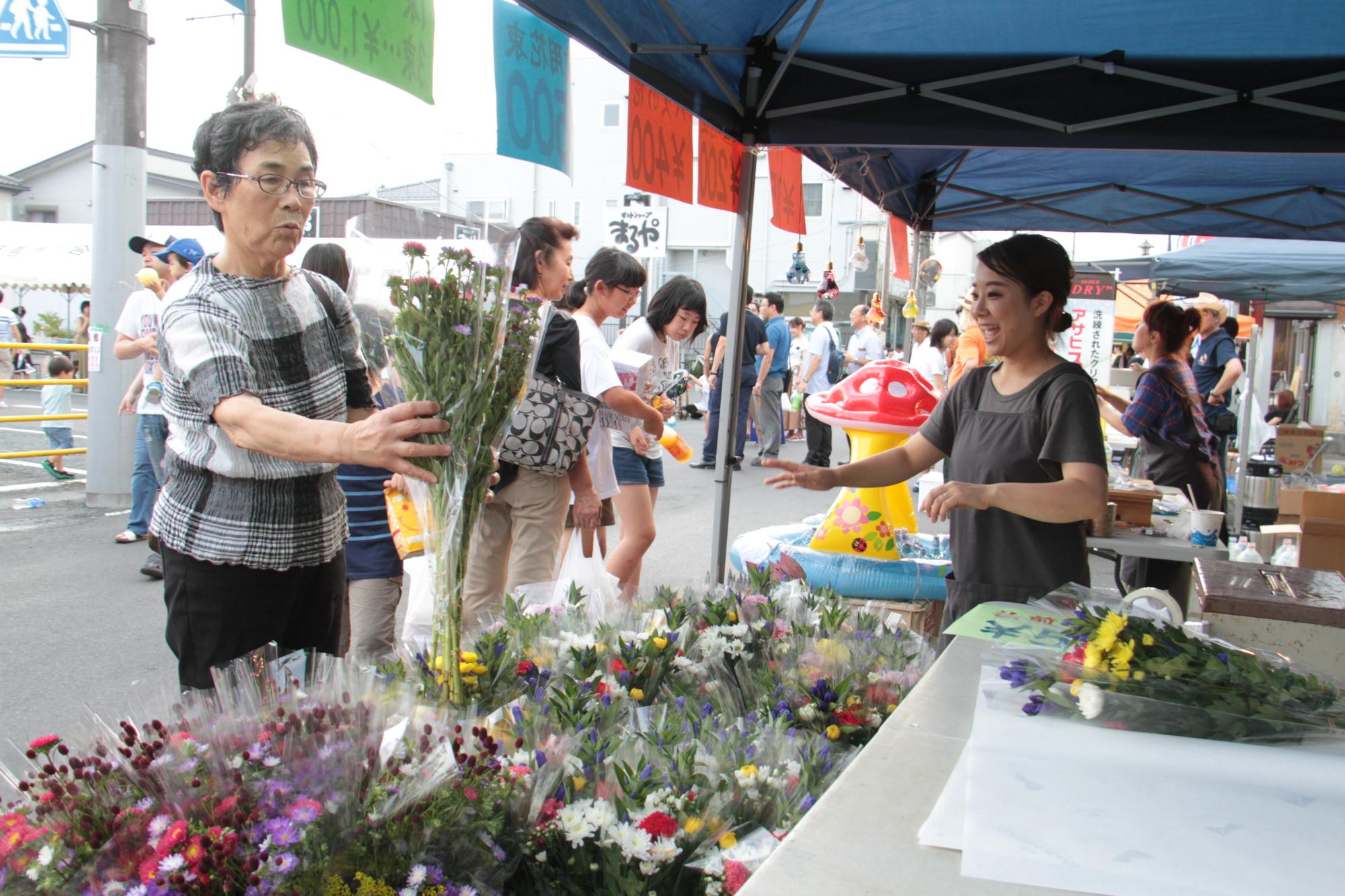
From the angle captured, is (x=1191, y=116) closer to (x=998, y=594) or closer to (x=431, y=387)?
(x=998, y=594)

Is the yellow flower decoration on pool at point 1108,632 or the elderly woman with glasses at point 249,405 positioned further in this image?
the elderly woman with glasses at point 249,405

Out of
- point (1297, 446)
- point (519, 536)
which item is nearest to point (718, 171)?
point (519, 536)

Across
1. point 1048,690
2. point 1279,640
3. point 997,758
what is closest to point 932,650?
point 1279,640

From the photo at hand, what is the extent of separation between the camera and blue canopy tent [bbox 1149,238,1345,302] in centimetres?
720

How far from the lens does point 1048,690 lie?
1271 millimetres

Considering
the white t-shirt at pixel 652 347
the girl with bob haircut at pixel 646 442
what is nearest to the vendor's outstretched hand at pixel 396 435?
the girl with bob haircut at pixel 646 442

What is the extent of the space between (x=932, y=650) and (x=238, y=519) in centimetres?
149

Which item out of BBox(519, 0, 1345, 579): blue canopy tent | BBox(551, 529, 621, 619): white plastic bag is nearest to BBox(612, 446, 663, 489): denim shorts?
BBox(551, 529, 621, 619): white plastic bag

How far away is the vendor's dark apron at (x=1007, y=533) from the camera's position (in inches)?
99.8

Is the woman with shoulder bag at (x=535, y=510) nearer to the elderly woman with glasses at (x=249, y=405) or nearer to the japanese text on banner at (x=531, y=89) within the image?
the japanese text on banner at (x=531, y=89)

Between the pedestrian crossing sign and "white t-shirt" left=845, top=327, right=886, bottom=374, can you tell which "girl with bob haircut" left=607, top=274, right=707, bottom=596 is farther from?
"white t-shirt" left=845, top=327, right=886, bottom=374

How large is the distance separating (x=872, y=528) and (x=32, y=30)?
20.0ft

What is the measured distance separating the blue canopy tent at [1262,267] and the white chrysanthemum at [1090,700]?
6894 millimetres

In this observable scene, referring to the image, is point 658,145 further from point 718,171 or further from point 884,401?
point 884,401
